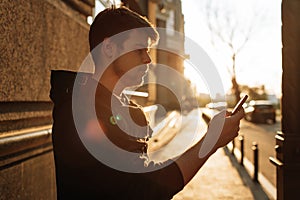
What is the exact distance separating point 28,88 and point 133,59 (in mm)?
1514

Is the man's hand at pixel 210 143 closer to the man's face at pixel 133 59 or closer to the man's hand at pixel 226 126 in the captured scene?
the man's hand at pixel 226 126

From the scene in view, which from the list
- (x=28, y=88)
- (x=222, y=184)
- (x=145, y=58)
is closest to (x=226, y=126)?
(x=145, y=58)

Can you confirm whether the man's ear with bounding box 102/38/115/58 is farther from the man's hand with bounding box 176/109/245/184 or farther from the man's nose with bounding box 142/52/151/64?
the man's hand with bounding box 176/109/245/184

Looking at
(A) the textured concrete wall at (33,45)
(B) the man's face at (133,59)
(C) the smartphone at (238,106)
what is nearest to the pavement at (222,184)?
(A) the textured concrete wall at (33,45)

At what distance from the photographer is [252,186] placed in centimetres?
610

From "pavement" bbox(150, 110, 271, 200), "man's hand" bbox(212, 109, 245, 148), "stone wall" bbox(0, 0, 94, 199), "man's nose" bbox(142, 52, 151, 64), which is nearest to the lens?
"man's hand" bbox(212, 109, 245, 148)

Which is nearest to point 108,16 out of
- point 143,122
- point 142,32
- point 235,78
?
point 142,32

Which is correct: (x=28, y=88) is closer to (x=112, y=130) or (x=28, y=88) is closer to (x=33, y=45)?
(x=33, y=45)

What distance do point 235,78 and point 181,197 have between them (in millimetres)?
38459

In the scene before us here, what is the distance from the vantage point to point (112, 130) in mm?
1287

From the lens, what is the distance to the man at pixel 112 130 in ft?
4.01

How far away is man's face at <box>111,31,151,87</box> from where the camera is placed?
4.71 feet

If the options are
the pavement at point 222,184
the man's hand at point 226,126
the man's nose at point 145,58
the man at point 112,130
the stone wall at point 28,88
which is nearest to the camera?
the man at point 112,130

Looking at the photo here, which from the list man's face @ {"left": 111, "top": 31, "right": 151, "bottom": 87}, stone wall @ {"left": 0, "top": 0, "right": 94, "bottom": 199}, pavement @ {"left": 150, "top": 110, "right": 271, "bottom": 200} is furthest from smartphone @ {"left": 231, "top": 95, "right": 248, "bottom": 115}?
pavement @ {"left": 150, "top": 110, "right": 271, "bottom": 200}
